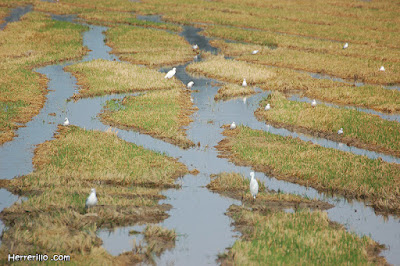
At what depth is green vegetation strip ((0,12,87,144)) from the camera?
2331 cm

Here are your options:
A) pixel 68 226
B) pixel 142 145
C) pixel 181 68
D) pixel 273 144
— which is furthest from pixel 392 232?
pixel 181 68

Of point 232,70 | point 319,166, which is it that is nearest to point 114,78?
point 232,70

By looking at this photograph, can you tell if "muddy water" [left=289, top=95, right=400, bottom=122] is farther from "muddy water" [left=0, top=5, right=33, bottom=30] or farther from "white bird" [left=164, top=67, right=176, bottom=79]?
"muddy water" [left=0, top=5, right=33, bottom=30]

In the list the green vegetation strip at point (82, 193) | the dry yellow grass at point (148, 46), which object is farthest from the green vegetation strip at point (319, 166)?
the dry yellow grass at point (148, 46)

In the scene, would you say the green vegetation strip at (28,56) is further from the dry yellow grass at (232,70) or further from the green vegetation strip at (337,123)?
the green vegetation strip at (337,123)

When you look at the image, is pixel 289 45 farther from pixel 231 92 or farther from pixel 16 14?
pixel 16 14

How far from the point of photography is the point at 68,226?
12516mm

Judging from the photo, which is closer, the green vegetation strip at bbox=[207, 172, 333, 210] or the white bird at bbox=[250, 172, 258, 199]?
the white bird at bbox=[250, 172, 258, 199]

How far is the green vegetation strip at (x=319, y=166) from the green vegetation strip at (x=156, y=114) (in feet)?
7.21

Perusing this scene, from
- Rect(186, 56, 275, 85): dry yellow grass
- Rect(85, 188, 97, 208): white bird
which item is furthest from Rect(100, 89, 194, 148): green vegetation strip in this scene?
Rect(85, 188, 97, 208): white bird

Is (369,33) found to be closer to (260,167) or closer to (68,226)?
(260,167)

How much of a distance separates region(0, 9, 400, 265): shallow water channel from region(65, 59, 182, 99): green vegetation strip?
0.76 m

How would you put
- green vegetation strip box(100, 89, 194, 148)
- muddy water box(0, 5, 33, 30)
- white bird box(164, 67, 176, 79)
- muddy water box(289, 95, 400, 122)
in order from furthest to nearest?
muddy water box(0, 5, 33, 30), white bird box(164, 67, 176, 79), muddy water box(289, 95, 400, 122), green vegetation strip box(100, 89, 194, 148)

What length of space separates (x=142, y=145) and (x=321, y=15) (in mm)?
42028
